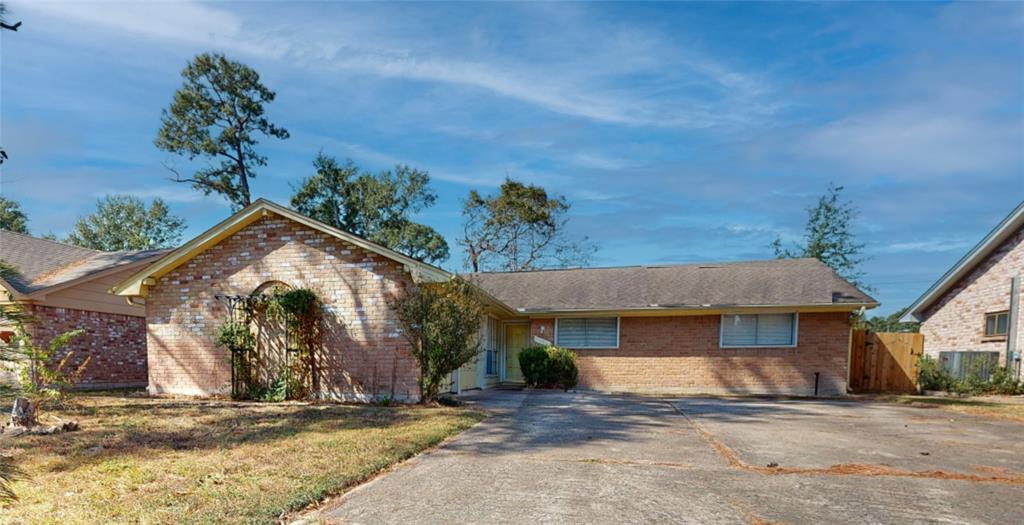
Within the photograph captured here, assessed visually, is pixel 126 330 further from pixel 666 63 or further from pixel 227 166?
pixel 666 63

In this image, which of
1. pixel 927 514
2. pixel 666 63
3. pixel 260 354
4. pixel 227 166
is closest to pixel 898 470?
pixel 927 514

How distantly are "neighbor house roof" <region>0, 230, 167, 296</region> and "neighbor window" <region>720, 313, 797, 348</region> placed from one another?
58.5ft

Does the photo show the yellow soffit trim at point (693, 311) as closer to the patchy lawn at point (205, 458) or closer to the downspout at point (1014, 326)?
the downspout at point (1014, 326)

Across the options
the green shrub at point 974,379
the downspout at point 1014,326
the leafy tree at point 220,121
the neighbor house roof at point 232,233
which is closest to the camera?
the neighbor house roof at point 232,233

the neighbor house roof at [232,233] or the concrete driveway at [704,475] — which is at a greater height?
the neighbor house roof at [232,233]

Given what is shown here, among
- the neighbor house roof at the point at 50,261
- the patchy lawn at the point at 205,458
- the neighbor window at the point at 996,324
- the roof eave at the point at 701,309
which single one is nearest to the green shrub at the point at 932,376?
the neighbor window at the point at 996,324

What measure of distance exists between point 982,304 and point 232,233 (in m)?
21.2

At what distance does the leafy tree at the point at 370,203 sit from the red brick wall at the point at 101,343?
48.0 feet

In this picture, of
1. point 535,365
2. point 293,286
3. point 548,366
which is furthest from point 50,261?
point 548,366

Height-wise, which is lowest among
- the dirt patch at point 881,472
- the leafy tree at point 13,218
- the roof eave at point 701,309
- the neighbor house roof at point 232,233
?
the dirt patch at point 881,472

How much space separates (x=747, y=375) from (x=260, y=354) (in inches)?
503

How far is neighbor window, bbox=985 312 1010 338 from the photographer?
47.6 ft

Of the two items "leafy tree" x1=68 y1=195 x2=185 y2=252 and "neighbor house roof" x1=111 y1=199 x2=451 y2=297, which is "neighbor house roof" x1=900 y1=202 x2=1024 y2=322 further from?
"leafy tree" x1=68 y1=195 x2=185 y2=252

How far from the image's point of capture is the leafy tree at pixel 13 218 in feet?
103
